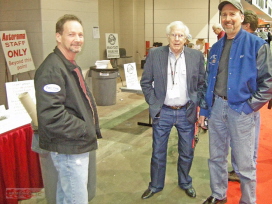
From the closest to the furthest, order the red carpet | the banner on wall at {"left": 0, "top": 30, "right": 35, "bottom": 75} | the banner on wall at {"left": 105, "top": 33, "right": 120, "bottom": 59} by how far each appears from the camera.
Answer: the red carpet < the banner on wall at {"left": 0, "top": 30, "right": 35, "bottom": 75} < the banner on wall at {"left": 105, "top": 33, "right": 120, "bottom": 59}

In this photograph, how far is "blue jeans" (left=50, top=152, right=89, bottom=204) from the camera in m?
1.70

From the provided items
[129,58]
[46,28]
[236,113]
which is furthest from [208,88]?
[129,58]

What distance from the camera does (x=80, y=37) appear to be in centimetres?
172

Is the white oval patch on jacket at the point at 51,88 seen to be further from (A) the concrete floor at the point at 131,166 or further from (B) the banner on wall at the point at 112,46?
(B) the banner on wall at the point at 112,46

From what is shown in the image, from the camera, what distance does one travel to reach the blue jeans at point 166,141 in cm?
258

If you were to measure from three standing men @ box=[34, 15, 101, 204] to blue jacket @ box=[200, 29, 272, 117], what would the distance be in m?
1.08

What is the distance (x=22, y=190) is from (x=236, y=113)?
198 centimetres

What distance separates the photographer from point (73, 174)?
1.70m

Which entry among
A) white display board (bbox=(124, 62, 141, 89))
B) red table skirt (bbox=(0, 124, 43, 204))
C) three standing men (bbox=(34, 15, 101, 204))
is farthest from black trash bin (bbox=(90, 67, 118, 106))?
three standing men (bbox=(34, 15, 101, 204))

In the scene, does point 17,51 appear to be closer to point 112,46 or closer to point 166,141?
point 166,141

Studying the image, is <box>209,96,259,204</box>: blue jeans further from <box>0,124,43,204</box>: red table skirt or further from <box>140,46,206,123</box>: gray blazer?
<box>0,124,43,204</box>: red table skirt

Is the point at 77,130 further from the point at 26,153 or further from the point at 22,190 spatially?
the point at 22,190

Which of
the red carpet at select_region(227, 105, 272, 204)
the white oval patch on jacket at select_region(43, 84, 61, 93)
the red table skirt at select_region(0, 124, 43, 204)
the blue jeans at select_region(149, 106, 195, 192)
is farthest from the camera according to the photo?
the red carpet at select_region(227, 105, 272, 204)

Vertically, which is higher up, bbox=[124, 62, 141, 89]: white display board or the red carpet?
bbox=[124, 62, 141, 89]: white display board
